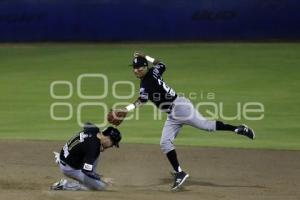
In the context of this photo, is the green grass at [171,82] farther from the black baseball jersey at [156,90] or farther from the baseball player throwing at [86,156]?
the baseball player throwing at [86,156]

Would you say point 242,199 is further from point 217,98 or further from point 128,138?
point 217,98

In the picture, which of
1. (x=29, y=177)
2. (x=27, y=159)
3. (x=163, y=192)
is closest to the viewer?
(x=163, y=192)

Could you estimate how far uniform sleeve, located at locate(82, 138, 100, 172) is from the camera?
26.6ft

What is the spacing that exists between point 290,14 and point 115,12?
6255 millimetres

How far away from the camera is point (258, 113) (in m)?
15.6

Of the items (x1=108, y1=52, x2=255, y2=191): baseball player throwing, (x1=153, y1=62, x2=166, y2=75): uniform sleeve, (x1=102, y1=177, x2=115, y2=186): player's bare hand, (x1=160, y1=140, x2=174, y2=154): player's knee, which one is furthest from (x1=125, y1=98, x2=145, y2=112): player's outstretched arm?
(x1=102, y1=177, x2=115, y2=186): player's bare hand

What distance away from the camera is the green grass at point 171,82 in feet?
44.6

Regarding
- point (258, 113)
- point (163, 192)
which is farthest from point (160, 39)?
point (163, 192)

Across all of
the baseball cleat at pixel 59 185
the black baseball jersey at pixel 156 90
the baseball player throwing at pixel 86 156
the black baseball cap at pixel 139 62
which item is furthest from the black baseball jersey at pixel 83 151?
the black baseball cap at pixel 139 62

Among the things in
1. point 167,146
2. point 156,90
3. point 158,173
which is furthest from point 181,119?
point 158,173

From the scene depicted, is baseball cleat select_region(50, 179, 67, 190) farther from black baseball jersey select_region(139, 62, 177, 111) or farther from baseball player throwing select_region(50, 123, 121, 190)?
black baseball jersey select_region(139, 62, 177, 111)

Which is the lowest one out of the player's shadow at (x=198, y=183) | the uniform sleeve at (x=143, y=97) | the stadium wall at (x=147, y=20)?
the player's shadow at (x=198, y=183)

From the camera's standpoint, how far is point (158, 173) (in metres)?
10.0

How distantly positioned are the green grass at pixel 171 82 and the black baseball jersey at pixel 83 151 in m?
4.14
